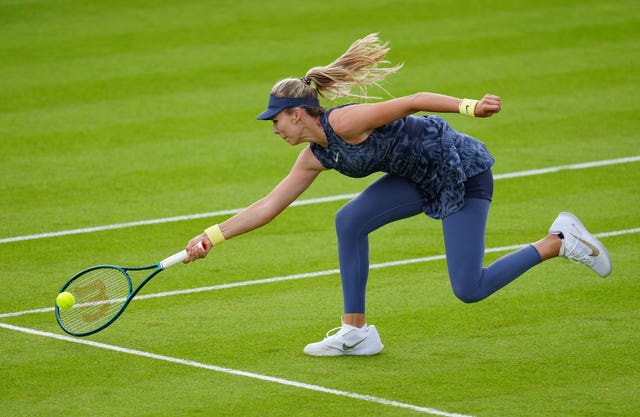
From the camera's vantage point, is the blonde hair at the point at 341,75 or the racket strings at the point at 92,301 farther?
the racket strings at the point at 92,301

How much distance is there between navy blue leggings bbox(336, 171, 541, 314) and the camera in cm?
824

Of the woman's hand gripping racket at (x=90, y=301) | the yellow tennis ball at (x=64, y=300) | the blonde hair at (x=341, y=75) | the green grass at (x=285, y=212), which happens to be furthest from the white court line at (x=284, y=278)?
the blonde hair at (x=341, y=75)

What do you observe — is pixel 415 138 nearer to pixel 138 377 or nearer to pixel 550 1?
pixel 138 377

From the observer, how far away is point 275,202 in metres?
8.38

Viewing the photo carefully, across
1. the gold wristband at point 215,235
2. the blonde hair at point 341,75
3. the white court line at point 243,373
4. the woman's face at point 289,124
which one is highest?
the blonde hair at point 341,75

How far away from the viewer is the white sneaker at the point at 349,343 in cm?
862

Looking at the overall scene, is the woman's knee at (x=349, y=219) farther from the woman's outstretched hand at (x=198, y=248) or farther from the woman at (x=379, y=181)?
the woman's outstretched hand at (x=198, y=248)

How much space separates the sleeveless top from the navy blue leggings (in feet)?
0.32

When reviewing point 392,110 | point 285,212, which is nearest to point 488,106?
point 392,110

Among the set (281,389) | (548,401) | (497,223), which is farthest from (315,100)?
(497,223)

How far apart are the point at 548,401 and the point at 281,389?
173 cm

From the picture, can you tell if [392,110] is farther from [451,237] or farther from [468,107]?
[451,237]

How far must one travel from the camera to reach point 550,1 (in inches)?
812

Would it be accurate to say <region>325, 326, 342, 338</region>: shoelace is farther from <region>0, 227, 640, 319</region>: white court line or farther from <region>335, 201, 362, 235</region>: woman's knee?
<region>0, 227, 640, 319</region>: white court line
